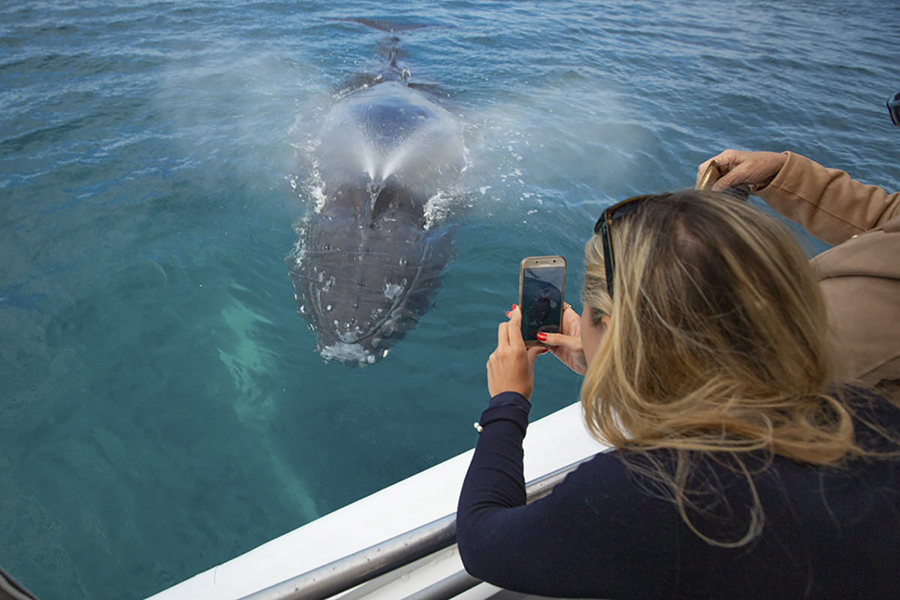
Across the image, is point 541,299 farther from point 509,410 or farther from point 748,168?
point 748,168

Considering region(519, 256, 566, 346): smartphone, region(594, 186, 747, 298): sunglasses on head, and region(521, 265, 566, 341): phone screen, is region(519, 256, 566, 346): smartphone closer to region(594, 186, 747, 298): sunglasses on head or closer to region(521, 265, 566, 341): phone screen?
region(521, 265, 566, 341): phone screen

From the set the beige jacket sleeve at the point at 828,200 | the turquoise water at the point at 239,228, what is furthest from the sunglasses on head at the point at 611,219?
the turquoise water at the point at 239,228

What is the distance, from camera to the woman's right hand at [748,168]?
277cm

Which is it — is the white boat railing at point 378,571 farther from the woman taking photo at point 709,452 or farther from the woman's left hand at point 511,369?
the woman's left hand at point 511,369

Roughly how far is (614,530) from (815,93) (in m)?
12.7

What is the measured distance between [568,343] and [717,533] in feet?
4.01

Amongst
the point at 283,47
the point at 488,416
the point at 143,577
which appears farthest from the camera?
the point at 283,47

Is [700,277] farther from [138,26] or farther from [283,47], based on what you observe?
[138,26]

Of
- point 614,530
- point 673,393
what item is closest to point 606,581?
point 614,530

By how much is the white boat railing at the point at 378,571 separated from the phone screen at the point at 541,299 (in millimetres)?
888

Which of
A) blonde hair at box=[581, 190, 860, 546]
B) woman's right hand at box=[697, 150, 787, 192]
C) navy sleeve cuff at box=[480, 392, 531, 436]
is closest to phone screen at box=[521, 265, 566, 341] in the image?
navy sleeve cuff at box=[480, 392, 531, 436]

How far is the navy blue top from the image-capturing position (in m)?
1.09

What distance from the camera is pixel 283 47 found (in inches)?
456

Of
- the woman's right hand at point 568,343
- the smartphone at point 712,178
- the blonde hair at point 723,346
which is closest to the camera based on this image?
the blonde hair at point 723,346
